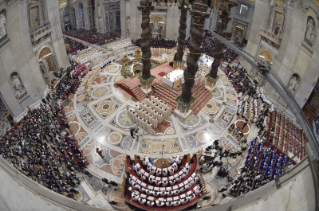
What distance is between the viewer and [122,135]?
17.7 meters

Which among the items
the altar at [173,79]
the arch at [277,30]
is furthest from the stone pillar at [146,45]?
the arch at [277,30]

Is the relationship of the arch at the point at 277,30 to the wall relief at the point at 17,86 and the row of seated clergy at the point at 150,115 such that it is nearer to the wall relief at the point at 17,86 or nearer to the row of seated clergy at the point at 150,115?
the row of seated clergy at the point at 150,115

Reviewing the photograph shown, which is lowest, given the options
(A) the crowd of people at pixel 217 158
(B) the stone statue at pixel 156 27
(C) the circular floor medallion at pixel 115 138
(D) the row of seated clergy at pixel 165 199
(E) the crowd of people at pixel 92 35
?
(C) the circular floor medallion at pixel 115 138

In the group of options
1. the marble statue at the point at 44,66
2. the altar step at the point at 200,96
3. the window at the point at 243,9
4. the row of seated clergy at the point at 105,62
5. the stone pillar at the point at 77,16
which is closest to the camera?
the altar step at the point at 200,96

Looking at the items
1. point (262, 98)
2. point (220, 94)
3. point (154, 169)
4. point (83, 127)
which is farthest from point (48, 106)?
point (262, 98)

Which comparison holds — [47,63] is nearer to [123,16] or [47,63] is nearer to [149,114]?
[149,114]

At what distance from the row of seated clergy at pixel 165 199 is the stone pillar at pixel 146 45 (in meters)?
12.8

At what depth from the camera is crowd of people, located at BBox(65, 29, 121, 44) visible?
36.6 metres

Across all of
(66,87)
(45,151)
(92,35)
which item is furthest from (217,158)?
(92,35)

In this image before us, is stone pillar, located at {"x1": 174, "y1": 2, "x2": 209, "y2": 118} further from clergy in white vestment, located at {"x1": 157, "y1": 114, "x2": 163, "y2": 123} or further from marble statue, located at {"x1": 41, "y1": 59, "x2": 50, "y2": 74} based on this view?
marble statue, located at {"x1": 41, "y1": 59, "x2": 50, "y2": 74}

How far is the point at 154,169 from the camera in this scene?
44.2ft

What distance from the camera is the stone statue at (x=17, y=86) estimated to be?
18047mm

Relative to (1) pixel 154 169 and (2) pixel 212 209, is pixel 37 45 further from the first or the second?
(2) pixel 212 209

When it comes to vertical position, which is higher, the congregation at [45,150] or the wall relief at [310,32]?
the wall relief at [310,32]
